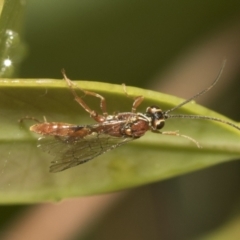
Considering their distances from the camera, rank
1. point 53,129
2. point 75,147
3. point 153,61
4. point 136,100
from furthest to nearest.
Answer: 1. point 153,61
2. point 75,147
3. point 53,129
4. point 136,100

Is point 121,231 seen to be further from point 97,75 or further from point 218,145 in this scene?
point 218,145

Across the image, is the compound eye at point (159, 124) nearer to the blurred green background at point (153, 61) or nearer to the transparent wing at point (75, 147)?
the transparent wing at point (75, 147)

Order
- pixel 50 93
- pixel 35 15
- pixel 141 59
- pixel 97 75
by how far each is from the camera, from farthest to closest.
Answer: pixel 141 59, pixel 97 75, pixel 35 15, pixel 50 93

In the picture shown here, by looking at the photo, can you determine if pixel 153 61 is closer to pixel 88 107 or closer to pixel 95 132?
pixel 95 132

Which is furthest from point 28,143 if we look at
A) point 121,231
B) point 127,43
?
point 121,231

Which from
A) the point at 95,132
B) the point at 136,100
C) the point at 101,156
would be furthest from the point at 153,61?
the point at 136,100

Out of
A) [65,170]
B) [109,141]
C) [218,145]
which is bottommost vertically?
[218,145]

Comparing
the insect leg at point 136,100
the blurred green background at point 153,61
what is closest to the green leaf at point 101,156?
the insect leg at point 136,100
